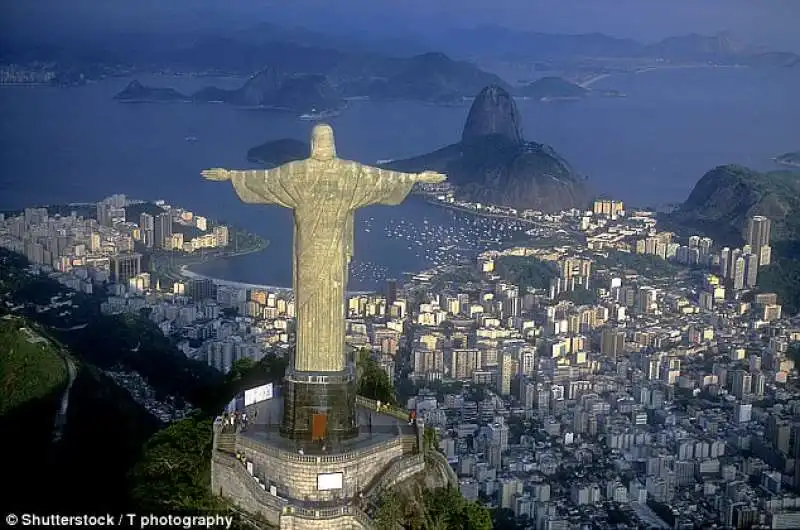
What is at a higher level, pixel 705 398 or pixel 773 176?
pixel 773 176

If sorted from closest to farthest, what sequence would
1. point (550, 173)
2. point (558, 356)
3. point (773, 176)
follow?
1. point (558, 356)
2. point (773, 176)
3. point (550, 173)

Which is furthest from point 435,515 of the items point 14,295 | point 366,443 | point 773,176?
point 773,176

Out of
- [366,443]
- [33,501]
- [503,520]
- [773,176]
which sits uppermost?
[773,176]

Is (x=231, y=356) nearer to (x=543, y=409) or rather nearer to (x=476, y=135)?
(x=543, y=409)

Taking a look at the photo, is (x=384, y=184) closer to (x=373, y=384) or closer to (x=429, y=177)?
(x=429, y=177)

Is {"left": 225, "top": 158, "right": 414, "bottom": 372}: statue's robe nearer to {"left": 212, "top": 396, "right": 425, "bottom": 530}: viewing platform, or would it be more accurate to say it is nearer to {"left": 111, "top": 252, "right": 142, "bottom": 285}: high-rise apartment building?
{"left": 212, "top": 396, "right": 425, "bottom": 530}: viewing platform

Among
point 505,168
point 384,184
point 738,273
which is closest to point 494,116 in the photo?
point 505,168

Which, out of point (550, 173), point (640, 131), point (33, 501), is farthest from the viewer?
point (640, 131)
